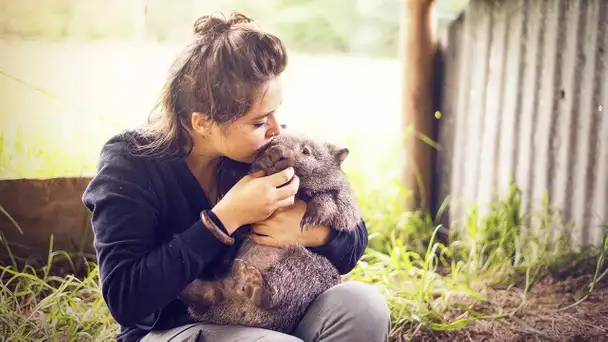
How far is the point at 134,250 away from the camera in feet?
5.91

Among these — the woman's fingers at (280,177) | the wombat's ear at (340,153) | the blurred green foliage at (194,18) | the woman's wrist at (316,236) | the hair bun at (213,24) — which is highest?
the blurred green foliage at (194,18)

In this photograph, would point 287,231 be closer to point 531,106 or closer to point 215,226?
point 215,226

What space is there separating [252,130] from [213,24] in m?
0.35

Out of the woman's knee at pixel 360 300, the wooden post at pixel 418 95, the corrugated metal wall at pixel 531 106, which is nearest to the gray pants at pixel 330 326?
the woman's knee at pixel 360 300

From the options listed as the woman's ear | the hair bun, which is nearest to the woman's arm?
the woman's ear

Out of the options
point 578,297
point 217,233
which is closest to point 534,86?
point 578,297

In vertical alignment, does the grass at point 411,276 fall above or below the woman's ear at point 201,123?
below

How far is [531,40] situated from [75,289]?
8.54 ft

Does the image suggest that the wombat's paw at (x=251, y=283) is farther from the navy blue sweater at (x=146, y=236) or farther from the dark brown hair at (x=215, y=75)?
the dark brown hair at (x=215, y=75)

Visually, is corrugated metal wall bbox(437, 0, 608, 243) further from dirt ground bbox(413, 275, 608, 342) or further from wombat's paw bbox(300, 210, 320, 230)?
wombat's paw bbox(300, 210, 320, 230)

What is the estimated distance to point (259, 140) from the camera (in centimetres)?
194

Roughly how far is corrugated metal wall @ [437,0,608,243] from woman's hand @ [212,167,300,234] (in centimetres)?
183

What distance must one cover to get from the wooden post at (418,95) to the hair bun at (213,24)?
77.0 inches

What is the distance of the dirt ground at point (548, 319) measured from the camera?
2.53 meters
